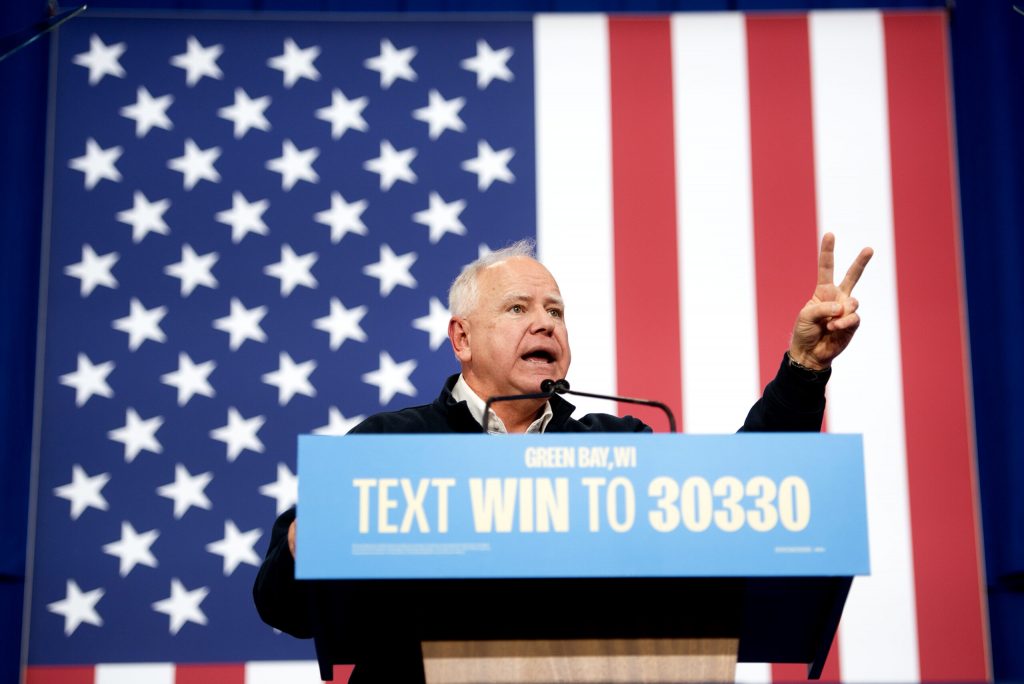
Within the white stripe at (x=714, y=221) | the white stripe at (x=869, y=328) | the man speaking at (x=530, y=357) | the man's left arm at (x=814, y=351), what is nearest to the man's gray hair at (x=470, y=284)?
the man speaking at (x=530, y=357)

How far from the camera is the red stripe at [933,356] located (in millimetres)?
3455

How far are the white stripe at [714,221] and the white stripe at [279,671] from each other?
1331mm

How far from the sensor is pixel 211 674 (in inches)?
135

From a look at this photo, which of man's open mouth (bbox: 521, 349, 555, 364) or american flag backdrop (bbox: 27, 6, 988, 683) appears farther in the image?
american flag backdrop (bbox: 27, 6, 988, 683)

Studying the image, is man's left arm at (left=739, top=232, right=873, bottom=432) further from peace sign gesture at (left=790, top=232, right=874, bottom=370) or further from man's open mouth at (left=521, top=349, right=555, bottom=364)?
man's open mouth at (left=521, top=349, right=555, bottom=364)

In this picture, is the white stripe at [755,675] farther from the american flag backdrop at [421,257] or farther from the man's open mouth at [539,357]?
the man's open mouth at [539,357]

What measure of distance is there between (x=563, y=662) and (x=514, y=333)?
118 centimetres

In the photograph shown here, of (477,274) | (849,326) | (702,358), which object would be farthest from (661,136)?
(849,326)

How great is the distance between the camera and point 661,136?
12.3 ft

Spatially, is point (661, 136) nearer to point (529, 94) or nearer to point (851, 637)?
point (529, 94)

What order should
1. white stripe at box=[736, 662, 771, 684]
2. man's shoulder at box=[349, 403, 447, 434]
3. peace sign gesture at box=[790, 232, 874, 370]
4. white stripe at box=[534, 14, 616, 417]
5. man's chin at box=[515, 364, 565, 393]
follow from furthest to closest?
white stripe at box=[534, 14, 616, 417] → white stripe at box=[736, 662, 771, 684] → man's chin at box=[515, 364, 565, 393] → man's shoulder at box=[349, 403, 447, 434] → peace sign gesture at box=[790, 232, 874, 370]

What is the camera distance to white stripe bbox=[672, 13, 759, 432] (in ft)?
11.7

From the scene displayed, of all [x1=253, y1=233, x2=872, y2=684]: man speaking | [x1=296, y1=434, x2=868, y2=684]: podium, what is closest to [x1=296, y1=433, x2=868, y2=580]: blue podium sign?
[x1=296, y1=434, x2=868, y2=684]: podium

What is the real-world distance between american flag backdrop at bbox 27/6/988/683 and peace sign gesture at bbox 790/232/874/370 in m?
1.52
